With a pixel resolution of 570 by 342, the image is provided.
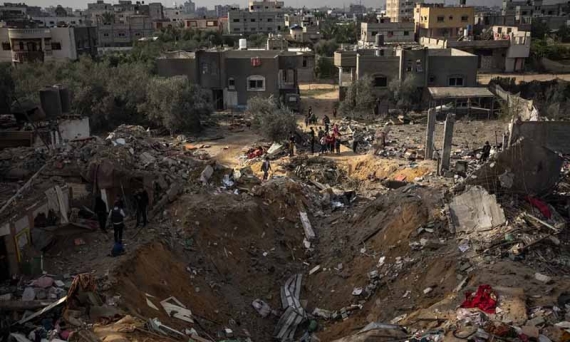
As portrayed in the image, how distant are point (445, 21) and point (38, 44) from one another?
4244 centimetres

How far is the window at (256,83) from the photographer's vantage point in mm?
34844

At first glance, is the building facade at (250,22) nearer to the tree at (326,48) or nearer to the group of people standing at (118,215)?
the tree at (326,48)

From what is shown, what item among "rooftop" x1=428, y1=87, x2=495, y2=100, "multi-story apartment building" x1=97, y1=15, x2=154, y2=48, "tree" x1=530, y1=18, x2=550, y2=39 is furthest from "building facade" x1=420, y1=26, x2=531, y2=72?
"multi-story apartment building" x1=97, y1=15, x2=154, y2=48

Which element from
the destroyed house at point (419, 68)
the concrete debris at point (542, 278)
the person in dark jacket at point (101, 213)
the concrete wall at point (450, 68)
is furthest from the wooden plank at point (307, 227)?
the concrete wall at point (450, 68)

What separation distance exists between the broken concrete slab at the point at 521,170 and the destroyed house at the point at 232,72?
2302 cm

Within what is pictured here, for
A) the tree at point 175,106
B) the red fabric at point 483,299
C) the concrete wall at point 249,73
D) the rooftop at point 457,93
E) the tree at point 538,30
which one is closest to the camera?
the red fabric at point 483,299

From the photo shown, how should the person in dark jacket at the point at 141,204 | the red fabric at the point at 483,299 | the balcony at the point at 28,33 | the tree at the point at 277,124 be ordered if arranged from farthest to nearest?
1. the balcony at the point at 28,33
2. the tree at the point at 277,124
3. the person in dark jacket at the point at 141,204
4. the red fabric at the point at 483,299

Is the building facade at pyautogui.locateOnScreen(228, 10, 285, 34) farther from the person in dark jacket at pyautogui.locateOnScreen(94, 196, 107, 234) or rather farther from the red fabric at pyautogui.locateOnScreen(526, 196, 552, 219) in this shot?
the red fabric at pyautogui.locateOnScreen(526, 196, 552, 219)

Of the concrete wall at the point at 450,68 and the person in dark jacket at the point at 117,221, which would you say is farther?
the concrete wall at the point at 450,68

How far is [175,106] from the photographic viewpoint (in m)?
28.0

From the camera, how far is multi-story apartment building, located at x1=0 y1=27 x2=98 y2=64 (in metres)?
44.3

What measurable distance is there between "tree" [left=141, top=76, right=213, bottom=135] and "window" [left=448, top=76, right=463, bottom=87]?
1571cm

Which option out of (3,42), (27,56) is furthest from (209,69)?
(3,42)

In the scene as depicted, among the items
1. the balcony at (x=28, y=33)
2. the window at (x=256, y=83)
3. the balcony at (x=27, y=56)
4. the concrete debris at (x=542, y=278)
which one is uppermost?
the balcony at (x=28, y=33)
